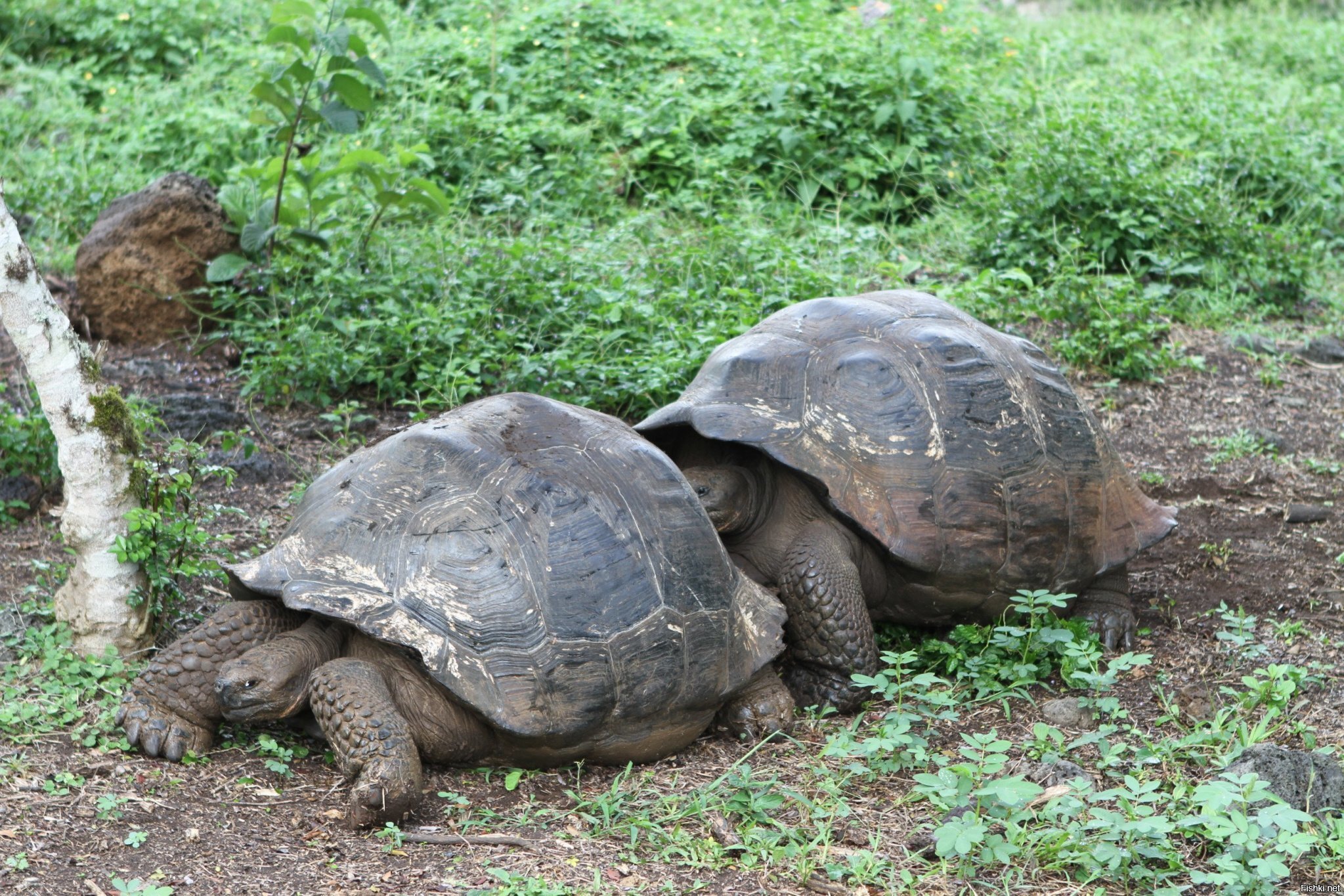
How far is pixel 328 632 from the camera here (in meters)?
3.21

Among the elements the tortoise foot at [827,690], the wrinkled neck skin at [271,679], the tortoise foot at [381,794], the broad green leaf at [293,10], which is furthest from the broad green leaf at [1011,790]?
the broad green leaf at [293,10]

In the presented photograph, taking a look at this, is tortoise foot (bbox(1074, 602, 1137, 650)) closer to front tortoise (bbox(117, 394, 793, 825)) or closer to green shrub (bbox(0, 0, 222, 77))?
front tortoise (bbox(117, 394, 793, 825))

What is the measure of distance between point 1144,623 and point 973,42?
6.38m

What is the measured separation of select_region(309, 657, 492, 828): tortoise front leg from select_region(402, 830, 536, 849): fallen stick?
3.3 inches

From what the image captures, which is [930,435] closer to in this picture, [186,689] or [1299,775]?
[1299,775]

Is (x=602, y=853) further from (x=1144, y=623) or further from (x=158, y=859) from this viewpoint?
(x=1144, y=623)

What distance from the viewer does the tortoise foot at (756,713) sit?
11.4 ft

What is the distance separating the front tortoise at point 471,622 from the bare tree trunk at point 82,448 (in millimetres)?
288

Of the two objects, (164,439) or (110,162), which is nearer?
(164,439)

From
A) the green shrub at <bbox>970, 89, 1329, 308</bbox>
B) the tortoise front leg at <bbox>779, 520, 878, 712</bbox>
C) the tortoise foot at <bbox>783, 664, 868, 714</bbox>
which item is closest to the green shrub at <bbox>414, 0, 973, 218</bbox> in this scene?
the green shrub at <bbox>970, 89, 1329, 308</bbox>

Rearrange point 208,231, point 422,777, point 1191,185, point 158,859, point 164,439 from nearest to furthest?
point 158,859 < point 422,777 < point 164,439 < point 208,231 < point 1191,185

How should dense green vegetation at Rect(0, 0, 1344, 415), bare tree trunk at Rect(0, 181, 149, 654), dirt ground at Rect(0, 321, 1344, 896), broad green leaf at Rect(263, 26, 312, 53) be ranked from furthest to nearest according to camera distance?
dense green vegetation at Rect(0, 0, 1344, 415), broad green leaf at Rect(263, 26, 312, 53), bare tree trunk at Rect(0, 181, 149, 654), dirt ground at Rect(0, 321, 1344, 896)

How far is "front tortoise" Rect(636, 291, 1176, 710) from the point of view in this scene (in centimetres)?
369

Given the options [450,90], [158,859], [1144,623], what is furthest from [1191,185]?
[158,859]
